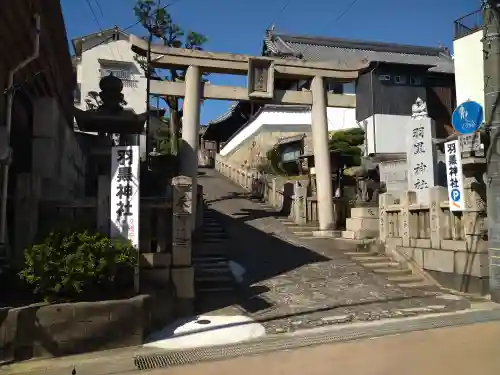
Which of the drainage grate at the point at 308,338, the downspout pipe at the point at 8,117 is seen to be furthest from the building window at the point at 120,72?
the drainage grate at the point at 308,338

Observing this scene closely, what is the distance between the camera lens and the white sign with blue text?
34.8 feet

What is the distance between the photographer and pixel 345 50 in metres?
33.6

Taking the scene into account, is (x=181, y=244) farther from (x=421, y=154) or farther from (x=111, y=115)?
(x=421, y=154)

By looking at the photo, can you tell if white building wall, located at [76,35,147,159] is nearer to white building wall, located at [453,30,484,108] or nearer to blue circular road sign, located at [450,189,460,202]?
white building wall, located at [453,30,484,108]

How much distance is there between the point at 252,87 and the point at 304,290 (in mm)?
8630

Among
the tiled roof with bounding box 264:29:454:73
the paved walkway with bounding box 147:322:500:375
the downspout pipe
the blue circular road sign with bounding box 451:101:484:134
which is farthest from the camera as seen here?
the tiled roof with bounding box 264:29:454:73

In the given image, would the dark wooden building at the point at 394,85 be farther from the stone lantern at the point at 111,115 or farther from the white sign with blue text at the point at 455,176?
the stone lantern at the point at 111,115

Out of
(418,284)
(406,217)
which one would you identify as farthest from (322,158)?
(418,284)

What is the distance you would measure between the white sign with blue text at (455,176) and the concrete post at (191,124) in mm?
7922

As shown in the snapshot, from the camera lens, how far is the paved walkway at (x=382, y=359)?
547 cm

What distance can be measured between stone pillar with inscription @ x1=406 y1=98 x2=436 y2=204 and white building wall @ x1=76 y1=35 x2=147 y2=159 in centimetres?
1919

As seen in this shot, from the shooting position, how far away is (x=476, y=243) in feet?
34.4

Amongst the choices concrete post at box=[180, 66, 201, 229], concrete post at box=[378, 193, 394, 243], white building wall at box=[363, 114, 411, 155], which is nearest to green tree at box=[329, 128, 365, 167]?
white building wall at box=[363, 114, 411, 155]

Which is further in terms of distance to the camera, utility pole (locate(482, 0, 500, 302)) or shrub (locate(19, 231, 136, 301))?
utility pole (locate(482, 0, 500, 302))
